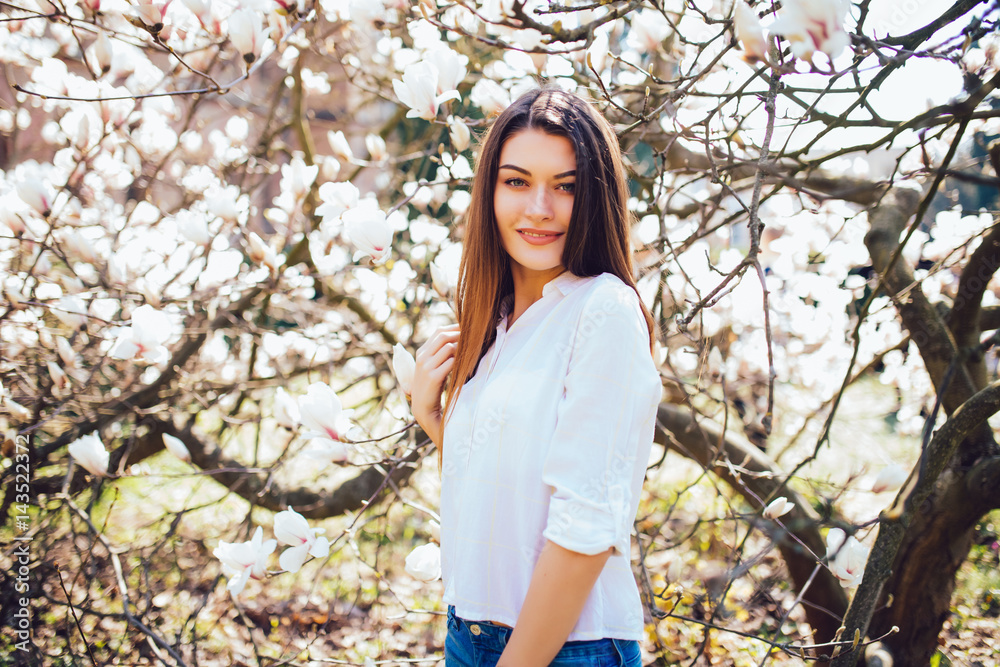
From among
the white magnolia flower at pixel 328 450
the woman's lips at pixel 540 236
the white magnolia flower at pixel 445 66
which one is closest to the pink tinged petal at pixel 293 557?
the white magnolia flower at pixel 328 450

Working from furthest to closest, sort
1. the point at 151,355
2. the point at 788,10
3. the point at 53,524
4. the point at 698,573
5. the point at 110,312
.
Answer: the point at 698,573 < the point at 110,312 < the point at 53,524 < the point at 151,355 < the point at 788,10

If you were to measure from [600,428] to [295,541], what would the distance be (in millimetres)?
876

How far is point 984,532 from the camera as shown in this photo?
2771 millimetres

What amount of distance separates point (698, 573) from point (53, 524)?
2.50 meters

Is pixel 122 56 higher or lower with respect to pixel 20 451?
higher

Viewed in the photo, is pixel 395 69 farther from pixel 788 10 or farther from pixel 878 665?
pixel 878 665

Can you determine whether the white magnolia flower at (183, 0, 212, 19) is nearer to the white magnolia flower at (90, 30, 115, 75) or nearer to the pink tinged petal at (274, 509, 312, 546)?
the white magnolia flower at (90, 30, 115, 75)

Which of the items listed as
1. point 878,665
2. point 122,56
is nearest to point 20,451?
point 122,56

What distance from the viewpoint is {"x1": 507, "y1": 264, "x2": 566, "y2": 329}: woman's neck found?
122 centimetres

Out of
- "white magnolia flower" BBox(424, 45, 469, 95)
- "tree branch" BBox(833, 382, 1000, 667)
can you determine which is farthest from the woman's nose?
"tree branch" BBox(833, 382, 1000, 667)

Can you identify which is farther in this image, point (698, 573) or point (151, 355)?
point (698, 573)

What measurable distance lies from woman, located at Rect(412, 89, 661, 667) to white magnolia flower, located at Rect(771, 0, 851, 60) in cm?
33

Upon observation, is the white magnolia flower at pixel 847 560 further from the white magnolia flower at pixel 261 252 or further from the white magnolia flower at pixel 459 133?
the white magnolia flower at pixel 261 252

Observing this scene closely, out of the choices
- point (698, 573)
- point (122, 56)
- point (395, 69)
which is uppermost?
point (395, 69)
